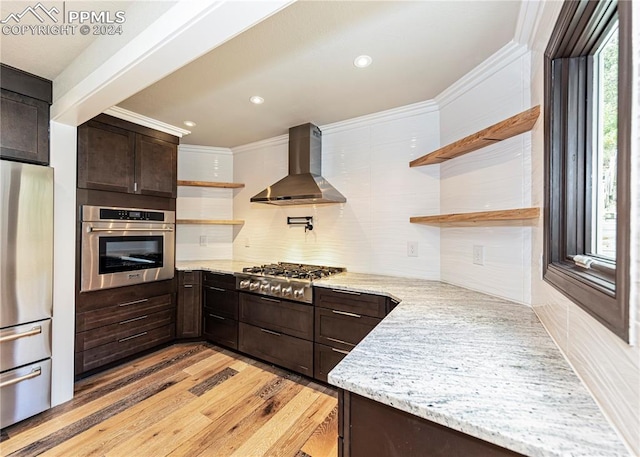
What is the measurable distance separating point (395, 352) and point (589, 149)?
1.09 metres

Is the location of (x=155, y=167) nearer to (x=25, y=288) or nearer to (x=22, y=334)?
(x=25, y=288)

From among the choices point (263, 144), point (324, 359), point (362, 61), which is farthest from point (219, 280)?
point (362, 61)

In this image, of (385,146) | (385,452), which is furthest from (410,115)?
(385,452)

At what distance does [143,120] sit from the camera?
271 centimetres

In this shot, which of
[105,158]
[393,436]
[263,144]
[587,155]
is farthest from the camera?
[263,144]

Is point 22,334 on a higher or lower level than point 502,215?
lower


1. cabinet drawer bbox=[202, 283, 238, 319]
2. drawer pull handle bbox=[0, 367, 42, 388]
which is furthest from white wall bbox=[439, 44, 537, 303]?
drawer pull handle bbox=[0, 367, 42, 388]

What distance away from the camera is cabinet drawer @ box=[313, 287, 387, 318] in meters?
2.04

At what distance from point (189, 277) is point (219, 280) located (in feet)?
1.34

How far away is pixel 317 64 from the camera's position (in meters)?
1.83

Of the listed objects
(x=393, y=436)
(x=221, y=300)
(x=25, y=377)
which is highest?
(x=393, y=436)

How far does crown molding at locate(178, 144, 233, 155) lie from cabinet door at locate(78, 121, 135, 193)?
100 centimetres

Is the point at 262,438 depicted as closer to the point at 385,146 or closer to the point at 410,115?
the point at 385,146

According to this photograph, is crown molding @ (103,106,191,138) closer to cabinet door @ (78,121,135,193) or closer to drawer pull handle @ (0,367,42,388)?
cabinet door @ (78,121,135,193)
